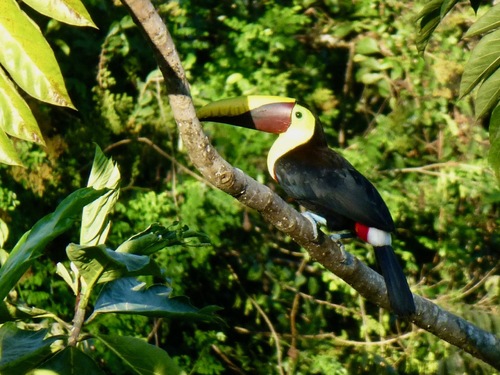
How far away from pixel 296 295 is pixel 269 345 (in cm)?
30

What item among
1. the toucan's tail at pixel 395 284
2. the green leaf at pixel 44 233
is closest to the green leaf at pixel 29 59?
the green leaf at pixel 44 233

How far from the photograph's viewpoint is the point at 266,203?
1927mm

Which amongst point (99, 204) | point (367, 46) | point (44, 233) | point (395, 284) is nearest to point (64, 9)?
point (44, 233)

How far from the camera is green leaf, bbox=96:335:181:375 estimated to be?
5.92ft

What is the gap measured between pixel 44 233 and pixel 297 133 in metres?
1.71

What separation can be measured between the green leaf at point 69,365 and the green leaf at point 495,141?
807mm

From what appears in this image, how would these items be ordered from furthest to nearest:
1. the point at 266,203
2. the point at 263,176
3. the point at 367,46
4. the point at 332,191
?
the point at 367,46 < the point at 263,176 < the point at 332,191 < the point at 266,203

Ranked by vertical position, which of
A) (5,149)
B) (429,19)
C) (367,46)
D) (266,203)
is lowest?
(367,46)

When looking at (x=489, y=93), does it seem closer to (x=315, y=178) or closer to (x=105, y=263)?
(x=105, y=263)

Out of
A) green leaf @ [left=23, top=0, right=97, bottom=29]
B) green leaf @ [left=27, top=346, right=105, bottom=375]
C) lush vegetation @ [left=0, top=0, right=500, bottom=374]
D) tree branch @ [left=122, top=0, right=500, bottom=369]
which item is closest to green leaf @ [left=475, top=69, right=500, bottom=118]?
tree branch @ [left=122, top=0, right=500, bottom=369]

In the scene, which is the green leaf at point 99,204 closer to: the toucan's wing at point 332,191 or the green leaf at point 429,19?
the green leaf at point 429,19

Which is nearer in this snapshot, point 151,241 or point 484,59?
point 151,241

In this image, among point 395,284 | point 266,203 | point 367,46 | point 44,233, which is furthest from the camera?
point 367,46

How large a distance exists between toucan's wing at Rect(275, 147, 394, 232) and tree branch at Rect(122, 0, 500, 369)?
342mm
